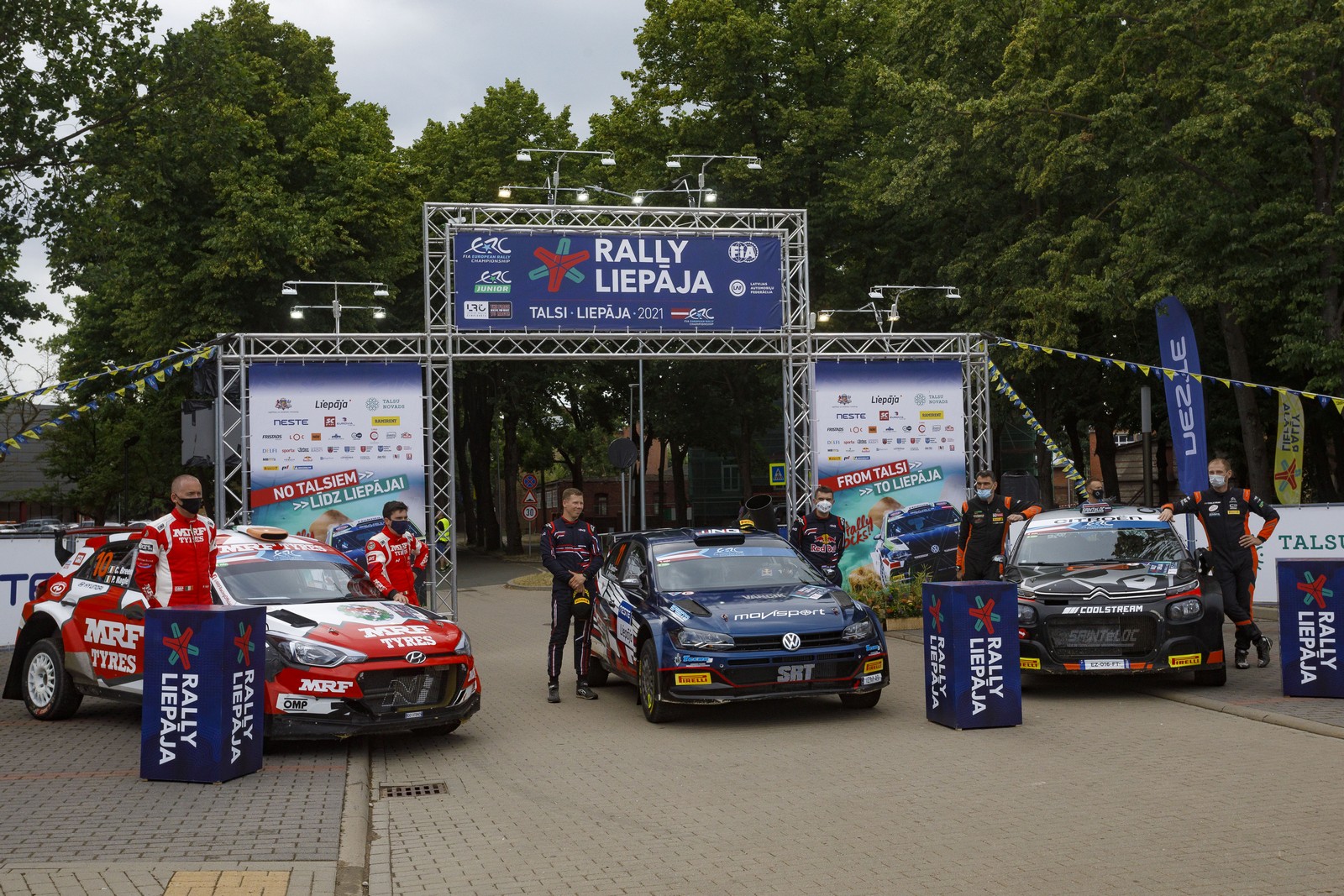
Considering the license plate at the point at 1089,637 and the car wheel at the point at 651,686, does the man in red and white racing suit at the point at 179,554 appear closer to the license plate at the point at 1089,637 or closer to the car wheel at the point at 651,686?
the car wheel at the point at 651,686

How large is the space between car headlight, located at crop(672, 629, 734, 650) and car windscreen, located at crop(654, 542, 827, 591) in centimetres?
106

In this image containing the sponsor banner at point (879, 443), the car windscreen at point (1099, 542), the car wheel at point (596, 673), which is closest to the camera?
the car windscreen at point (1099, 542)

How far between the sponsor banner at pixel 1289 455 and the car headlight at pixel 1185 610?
15314 millimetres

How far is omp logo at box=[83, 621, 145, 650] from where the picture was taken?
10109 millimetres

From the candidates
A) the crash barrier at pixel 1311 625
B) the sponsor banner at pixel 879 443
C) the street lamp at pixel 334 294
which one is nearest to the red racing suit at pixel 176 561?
the crash barrier at pixel 1311 625

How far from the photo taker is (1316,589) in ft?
35.6

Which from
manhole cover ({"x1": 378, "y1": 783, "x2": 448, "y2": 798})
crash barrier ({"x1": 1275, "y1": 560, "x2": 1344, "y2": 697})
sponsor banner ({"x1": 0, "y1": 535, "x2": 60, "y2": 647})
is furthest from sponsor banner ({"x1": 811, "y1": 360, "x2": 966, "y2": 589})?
manhole cover ({"x1": 378, "y1": 783, "x2": 448, "y2": 798})

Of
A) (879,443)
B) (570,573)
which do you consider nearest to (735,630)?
(570,573)

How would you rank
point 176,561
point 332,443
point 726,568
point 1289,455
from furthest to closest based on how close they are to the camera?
point 1289,455, point 332,443, point 726,568, point 176,561

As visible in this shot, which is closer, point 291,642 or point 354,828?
point 354,828

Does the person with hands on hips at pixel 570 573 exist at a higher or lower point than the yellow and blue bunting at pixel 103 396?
lower

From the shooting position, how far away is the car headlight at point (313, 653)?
9.29 metres

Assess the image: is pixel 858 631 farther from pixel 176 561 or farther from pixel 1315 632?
pixel 176 561

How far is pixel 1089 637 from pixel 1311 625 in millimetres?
1774
